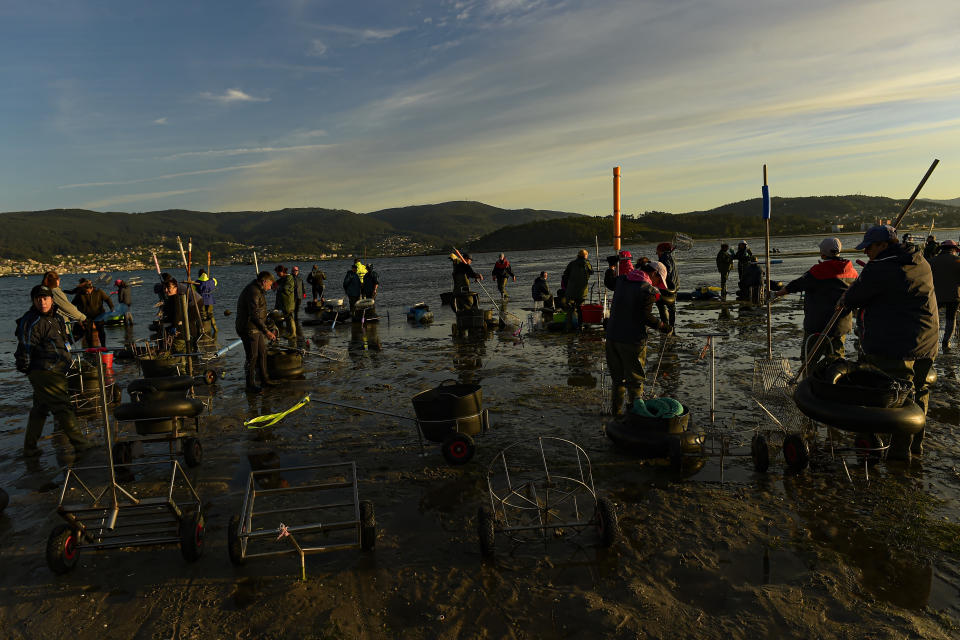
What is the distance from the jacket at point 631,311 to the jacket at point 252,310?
638cm

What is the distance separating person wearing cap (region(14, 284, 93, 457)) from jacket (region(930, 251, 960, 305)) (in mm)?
15279

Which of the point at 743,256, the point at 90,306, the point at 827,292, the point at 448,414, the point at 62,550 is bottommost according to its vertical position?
the point at 62,550

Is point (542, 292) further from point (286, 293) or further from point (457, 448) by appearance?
point (457, 448)

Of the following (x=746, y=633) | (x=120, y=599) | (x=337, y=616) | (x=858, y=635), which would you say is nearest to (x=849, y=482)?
(x=858, y=635)

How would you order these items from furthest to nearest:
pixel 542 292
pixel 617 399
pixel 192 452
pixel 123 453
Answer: pixel 542 292, pixel 617 399, pixel 123 453, pixel 192 452

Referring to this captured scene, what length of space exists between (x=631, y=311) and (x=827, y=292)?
2620mm

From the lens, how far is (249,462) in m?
6.80

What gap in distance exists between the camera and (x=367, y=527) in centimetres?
446

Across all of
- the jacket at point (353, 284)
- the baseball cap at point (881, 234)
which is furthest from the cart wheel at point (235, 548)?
the jacket at point (353, 284)

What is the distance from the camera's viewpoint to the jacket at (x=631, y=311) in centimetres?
695

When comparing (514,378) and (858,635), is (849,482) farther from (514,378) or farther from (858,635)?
(514,378)

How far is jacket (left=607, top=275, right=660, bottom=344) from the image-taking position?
274 inches

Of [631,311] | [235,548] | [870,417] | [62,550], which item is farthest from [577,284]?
[62,550]

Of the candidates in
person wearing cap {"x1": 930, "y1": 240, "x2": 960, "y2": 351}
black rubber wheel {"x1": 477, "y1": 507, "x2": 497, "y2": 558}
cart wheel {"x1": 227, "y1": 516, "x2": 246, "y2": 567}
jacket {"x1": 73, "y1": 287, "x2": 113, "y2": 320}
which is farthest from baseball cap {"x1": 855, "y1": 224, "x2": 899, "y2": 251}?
jacket {"x1": 73, "y1": 287, "x2": 113, "y2": 320}
